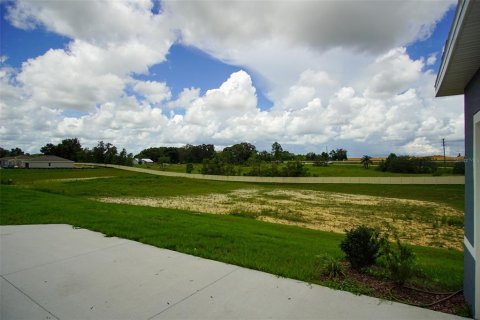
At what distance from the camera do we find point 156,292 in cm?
430

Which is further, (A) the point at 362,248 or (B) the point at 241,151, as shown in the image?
(B) the point at 241,151

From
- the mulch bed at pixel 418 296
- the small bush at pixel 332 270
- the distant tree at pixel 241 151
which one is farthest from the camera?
the distant tree at pixel 241 151

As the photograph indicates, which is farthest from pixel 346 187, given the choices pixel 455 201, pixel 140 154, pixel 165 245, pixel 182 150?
pixel 140 154

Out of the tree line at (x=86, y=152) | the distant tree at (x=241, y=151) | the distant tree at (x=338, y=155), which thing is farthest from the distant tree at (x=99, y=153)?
the distant tree at (x=338, y=155)

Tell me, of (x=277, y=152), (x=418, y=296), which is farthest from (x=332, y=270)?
(x=277, y=152)

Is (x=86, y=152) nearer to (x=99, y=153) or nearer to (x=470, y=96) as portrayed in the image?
(x=99, y=153)

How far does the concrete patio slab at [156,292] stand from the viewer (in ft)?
12.2

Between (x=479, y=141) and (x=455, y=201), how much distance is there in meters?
32.6

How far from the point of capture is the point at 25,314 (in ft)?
12.1

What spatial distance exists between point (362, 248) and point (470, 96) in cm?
292

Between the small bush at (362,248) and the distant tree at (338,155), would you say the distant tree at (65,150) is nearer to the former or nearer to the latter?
the distant tree at (338,155)

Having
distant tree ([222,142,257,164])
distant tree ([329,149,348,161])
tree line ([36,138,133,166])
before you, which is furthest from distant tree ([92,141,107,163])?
distant tree ([329,149,348,161])

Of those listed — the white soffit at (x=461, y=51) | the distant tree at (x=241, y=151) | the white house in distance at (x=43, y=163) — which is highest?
the distant tree at (x=241, y=151)

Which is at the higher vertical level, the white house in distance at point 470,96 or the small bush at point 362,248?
the white house in distance at point 470,96
